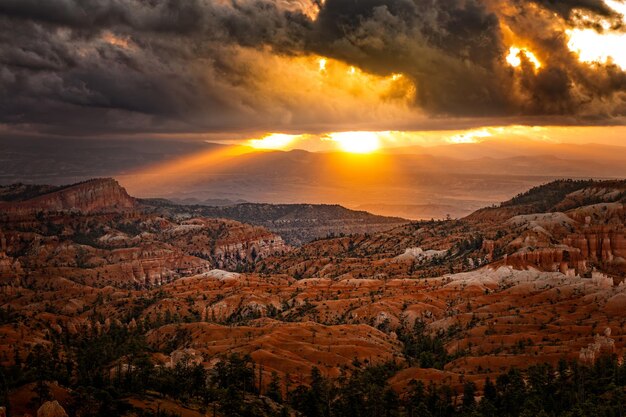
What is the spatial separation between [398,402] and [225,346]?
51.7 metres

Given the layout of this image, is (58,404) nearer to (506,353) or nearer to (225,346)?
(225,346)

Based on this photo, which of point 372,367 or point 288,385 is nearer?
point 288,385

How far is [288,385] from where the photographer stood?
145000 millimetres

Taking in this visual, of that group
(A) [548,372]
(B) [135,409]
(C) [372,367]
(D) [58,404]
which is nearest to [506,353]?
(A) [548,372]

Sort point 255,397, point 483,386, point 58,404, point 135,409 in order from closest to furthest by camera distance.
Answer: point 58,404 < point 135,409 < point 255,397 < point 483,386

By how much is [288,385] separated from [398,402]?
70.9 ft

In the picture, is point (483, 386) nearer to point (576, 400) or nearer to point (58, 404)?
point (576, 400)

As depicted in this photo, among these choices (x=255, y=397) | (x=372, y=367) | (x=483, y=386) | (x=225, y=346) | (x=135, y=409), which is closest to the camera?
(x=135, y=409)

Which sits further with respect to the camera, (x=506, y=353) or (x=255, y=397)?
(x=506, y=353)

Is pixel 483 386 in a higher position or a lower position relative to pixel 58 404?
lower

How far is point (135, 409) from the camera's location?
4296 inches

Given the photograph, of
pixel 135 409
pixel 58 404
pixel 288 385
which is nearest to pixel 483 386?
pixel 288 385

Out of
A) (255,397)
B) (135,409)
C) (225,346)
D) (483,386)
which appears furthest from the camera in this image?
(225,346)

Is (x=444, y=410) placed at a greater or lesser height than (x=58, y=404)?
lesser
